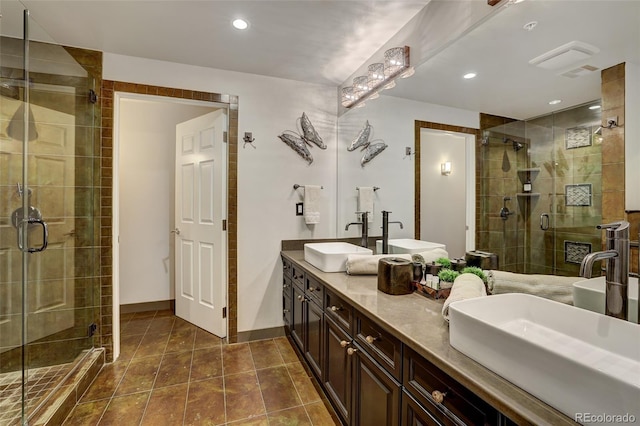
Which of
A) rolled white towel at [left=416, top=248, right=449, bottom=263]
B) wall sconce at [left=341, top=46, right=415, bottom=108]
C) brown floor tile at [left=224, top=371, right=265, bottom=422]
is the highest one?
wall sconce at [left=341, top=46, right=415, bottom=108]

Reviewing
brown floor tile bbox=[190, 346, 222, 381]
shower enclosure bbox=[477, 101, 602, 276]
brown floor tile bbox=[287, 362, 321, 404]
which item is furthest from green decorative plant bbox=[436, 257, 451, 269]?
brown floor tile bbox=[190, 346, 222, 381]

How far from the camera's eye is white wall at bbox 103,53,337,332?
2.71 meters

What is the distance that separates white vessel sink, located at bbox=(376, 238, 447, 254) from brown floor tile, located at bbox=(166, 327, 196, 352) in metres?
1.92

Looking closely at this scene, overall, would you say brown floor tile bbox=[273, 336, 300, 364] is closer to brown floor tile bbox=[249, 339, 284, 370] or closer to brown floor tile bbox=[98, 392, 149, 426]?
brown floor tile bbox=[249, 339, 284, 370]

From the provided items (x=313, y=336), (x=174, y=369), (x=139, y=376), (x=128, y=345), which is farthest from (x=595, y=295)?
(x=128, y=345)

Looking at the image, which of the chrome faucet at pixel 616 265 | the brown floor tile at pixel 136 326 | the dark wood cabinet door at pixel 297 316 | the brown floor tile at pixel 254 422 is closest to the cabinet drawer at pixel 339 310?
the dark wood cabinet door at pixel 297 316

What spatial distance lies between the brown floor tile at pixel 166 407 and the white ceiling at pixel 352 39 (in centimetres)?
241

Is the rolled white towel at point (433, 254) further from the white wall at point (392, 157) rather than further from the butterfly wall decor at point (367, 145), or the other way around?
the butterfly wall decor at point (367, 145)

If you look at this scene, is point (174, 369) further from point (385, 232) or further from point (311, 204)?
point (385, 232)

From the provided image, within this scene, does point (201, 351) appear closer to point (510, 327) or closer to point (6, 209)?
point (6, 209)

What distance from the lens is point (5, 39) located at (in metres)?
1.84

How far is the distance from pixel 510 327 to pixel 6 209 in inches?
111

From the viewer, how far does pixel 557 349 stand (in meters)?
0.87

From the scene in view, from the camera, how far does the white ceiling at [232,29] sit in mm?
1794
